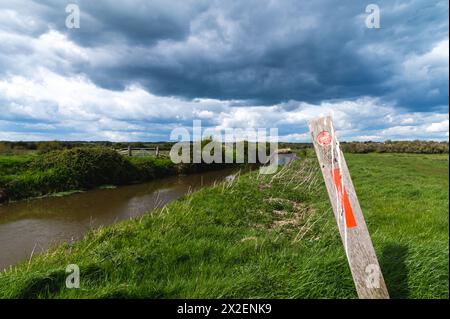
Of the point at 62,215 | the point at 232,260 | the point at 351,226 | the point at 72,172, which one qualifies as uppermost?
the point at 351,226

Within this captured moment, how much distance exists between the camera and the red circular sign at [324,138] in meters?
3.14

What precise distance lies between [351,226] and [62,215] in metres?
10.4

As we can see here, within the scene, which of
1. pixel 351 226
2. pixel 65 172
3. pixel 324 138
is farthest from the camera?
pixel 65 172

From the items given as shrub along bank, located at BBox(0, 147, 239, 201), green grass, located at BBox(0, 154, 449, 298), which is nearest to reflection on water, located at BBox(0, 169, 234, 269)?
shrub along bank, located at BBox(0, 147, 239, 201)

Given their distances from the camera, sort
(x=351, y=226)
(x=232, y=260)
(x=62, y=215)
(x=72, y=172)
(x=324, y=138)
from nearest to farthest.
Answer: (x=351, y=226) → (x=324, y=138) → (x=232, y=260) → (x=62, y=215) → (x=72, y=172)

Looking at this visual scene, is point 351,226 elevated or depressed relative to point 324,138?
depressed

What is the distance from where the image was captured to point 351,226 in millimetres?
2943

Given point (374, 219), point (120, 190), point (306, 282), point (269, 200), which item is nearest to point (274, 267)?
point (306, 282)

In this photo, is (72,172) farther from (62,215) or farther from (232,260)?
(232,260)

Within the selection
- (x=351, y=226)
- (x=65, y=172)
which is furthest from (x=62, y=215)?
(x=351, y=226)

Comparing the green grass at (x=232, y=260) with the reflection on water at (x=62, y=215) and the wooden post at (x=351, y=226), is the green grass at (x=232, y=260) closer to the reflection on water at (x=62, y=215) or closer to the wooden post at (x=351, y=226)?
the wooden post at (x=351, y=226)

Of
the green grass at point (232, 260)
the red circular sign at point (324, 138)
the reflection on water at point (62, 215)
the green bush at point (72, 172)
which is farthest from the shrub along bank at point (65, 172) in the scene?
the red circular sign at point (324, 138)

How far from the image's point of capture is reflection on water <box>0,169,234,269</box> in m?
7.81
